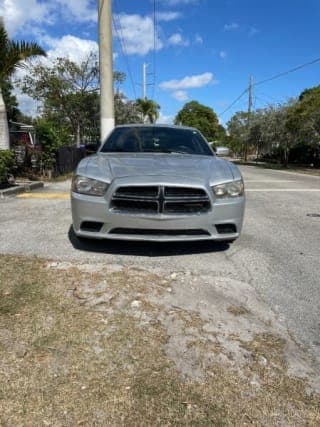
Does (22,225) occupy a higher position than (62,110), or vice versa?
(62,110)

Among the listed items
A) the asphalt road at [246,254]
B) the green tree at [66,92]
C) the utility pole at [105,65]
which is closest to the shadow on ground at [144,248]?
the asphalt road at [246,254]

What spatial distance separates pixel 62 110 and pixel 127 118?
8759 millimetres

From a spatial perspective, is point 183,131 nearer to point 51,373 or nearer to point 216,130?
point 51,373

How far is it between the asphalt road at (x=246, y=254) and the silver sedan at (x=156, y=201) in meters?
0.30

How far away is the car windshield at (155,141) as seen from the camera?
4.89 meters

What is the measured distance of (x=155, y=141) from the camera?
5094 mm

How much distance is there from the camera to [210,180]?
3.68 m

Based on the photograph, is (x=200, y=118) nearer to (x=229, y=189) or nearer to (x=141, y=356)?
(x=229, y=189)

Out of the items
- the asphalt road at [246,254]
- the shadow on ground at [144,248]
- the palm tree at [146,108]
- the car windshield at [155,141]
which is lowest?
the asphalt road at [246,254]

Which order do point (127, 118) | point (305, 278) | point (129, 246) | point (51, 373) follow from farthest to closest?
point (127, 118) → point (129, 246) → point (305, 278) → point (51, 373)

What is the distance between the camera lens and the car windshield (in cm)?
489

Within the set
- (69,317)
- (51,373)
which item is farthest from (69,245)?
(51,373)

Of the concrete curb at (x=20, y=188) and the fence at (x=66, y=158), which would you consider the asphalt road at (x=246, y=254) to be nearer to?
the concrete curb at (x=20, y=188)

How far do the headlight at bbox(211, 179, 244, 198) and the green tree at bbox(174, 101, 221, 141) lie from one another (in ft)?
254
